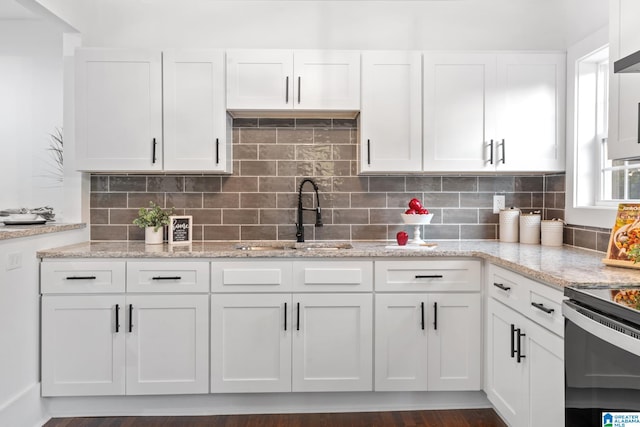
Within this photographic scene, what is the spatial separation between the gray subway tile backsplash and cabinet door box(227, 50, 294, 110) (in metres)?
0.32

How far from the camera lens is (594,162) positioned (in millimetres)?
2867

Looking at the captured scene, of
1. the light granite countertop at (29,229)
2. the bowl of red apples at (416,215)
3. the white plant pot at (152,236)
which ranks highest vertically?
the bowl of red apples at (416,215)

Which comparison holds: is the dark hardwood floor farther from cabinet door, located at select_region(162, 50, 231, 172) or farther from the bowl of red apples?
cabinet door, located at select_region(162, 50, 231, 172)

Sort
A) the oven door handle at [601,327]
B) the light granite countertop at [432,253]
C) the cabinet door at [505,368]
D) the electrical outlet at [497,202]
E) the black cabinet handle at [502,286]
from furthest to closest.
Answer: the electrical outlet at [497,202]
the black cabinet handle at [502,286]
the cabinet door at [505,368]
the light granite countertop at [432,253]
the oven door handle at [601,327]

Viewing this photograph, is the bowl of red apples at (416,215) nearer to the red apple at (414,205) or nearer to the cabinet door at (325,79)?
the red apple at (414,205)

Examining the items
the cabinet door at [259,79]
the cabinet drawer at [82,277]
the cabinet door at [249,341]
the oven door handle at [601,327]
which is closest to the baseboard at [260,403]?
the cabinet door at [249,341]

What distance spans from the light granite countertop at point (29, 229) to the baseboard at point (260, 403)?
0.97 meters

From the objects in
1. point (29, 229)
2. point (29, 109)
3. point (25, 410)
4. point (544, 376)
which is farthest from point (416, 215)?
point (29, 109)

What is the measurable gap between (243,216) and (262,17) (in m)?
1.42

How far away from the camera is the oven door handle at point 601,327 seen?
1.21 meters

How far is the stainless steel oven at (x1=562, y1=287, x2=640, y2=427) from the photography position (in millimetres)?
1219

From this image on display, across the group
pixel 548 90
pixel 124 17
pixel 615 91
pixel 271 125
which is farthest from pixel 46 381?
pixel 548 90

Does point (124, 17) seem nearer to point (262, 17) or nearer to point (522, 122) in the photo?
point (262, 17)

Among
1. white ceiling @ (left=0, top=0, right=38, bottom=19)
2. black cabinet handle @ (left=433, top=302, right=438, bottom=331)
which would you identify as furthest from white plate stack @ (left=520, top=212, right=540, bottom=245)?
white ceiling @ (left=0, top=0, right=38, bottom=19)
